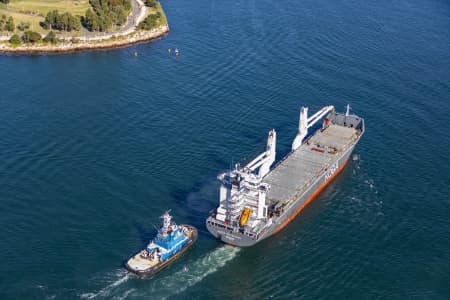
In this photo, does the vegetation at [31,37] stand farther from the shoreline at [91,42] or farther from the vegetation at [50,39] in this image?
the vegetation at [50,39]

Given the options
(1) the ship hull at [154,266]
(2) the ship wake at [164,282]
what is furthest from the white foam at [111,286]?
(1) the ship hull at [154,266]

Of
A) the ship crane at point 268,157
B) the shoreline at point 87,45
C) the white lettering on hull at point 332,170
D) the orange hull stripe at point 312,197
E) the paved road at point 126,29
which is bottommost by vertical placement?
the orange hull stripe at point 312,197

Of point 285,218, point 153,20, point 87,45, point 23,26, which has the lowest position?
point 285,218

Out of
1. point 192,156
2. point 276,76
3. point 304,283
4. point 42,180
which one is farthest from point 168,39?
point 304,283

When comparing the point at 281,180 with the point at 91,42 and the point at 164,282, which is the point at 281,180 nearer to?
the point at 164,282

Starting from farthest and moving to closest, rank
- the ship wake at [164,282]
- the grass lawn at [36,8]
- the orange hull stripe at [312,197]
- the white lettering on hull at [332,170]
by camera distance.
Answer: the grass lawn at [36,8]
the white lettering on hull at [332,170]
the orange hull stripe at [312,197]
the ship wake at [164,282]

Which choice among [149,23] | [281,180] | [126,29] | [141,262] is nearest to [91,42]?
[126,29]

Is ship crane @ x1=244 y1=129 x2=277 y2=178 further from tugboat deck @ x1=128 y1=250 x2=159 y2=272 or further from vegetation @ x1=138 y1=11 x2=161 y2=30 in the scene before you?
vegetation @ x1=138 y1=11 x2=161 y2=30

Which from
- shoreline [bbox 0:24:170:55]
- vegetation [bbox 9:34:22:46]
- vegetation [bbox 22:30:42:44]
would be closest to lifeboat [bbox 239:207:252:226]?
shoreline [bbox 0:24:170:55]
